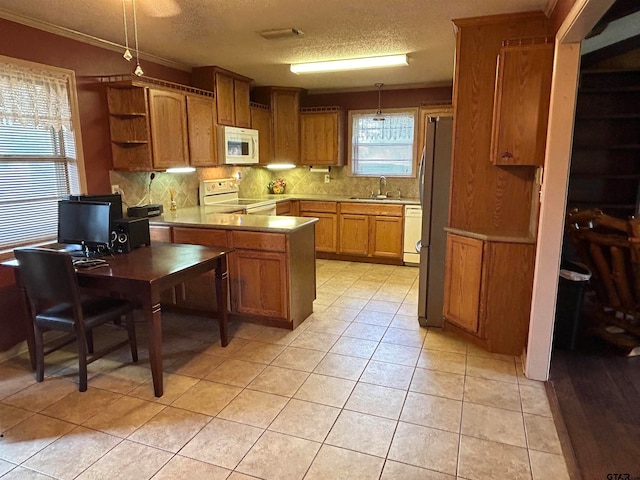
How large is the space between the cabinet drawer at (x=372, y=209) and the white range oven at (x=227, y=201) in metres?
1.00

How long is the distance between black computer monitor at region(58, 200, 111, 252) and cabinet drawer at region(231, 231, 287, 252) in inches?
38.4

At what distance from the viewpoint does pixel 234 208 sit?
4.65 metres

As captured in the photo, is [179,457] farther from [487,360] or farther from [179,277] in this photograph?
[487,360]

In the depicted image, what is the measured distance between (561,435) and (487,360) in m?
0.83

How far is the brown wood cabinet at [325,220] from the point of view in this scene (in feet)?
19.2

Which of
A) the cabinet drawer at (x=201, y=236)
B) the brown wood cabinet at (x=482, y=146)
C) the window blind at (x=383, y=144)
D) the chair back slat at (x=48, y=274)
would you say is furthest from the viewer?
the window blind at (x=383, y=144)

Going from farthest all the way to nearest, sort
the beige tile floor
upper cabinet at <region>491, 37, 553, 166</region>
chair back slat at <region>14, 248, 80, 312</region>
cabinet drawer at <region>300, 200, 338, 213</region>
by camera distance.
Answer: cabinet drawer at <region>300, 200, 338, 213</region>, upper cabinet at <region>491, 37, 553, 166</region>, chair back slat at <region>14, 248, 80, 312</region>, the beige tile floor

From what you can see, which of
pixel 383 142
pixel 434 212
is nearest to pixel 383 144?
pixel 383 142

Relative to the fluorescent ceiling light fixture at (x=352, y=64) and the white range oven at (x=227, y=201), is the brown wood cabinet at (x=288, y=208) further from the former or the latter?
the fluorescent ceiling light fixture at (x=352, y=64)

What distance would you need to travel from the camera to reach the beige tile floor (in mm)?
1949

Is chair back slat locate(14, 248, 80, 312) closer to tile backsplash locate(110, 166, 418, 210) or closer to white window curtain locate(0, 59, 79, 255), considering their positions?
white window curtain locate(0, 59, 79, 255)

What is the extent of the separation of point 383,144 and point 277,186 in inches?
66.2

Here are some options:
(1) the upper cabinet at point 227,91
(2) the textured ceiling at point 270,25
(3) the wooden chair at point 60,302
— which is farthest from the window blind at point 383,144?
(3) the wooden chair at point 60,302

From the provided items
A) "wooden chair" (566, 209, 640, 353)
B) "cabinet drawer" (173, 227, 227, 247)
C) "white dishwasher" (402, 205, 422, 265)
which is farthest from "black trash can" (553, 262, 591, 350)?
"cabinet drawer" (173, 227, 227, 247)
